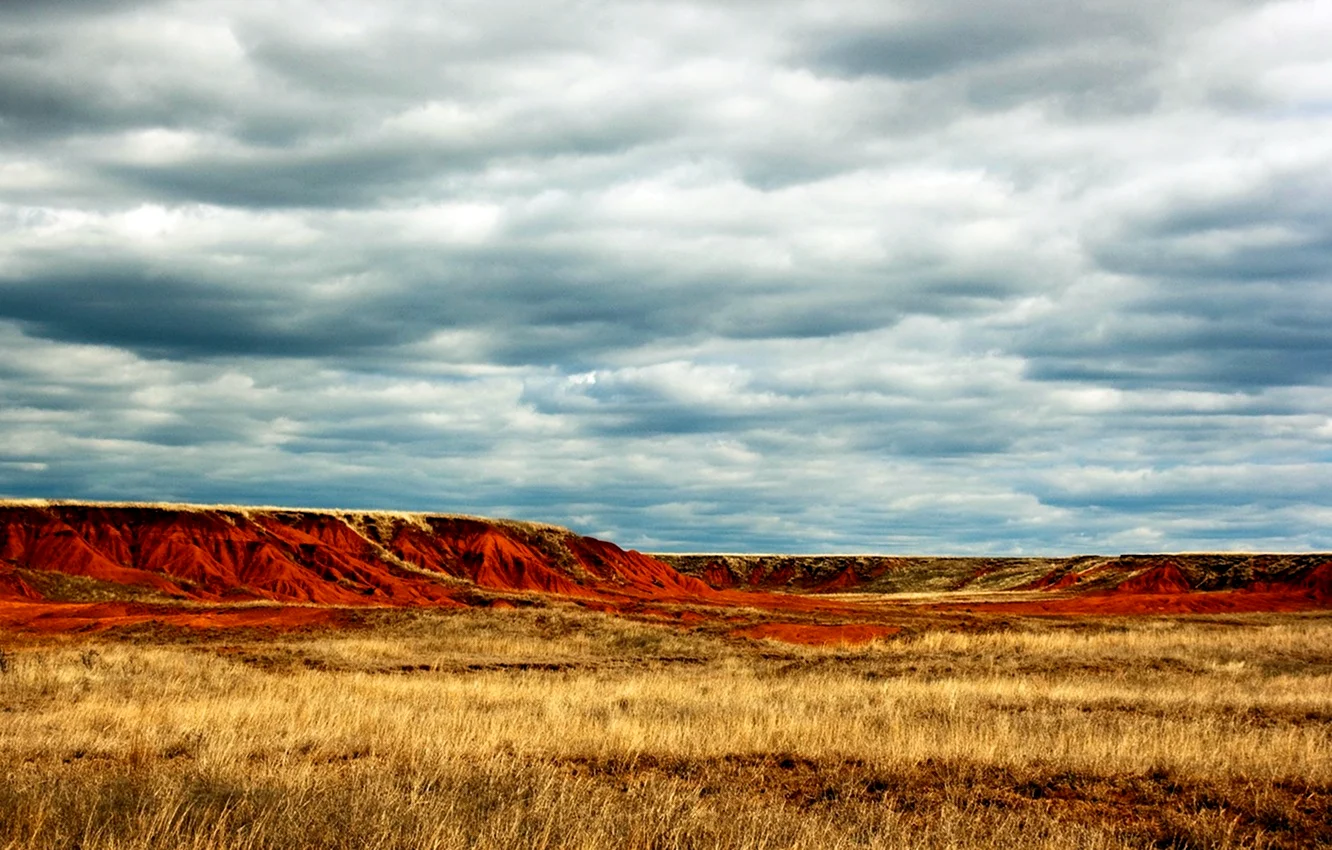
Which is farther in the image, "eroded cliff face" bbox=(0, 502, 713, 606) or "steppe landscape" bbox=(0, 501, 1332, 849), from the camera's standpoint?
"eroded cliff face" bbox=(0, 502, 713, 606)

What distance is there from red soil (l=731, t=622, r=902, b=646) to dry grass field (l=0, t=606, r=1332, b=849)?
39.8 ft

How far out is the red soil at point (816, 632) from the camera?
132 feet

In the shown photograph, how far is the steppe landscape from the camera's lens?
28.3 ft

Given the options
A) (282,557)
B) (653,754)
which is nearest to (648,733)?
(653,754)

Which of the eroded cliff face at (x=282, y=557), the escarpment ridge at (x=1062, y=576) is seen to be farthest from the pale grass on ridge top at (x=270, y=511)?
the escarpment ridge at (x=1062, y=576)

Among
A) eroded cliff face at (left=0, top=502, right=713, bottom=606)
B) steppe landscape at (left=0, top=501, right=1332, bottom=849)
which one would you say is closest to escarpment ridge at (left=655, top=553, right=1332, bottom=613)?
eroded cliff face at (left=0, top=502, right=713, bottom=606)

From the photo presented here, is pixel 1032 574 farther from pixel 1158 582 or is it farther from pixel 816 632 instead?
pixel 816 632

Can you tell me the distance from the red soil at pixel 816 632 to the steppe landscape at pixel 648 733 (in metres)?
0.37

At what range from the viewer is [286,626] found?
41.7m

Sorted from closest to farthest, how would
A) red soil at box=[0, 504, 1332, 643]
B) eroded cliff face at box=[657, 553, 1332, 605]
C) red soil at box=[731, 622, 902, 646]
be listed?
red soil at box=[731, 622, 902, 646]
red soil at box=[0, 504, 1332, 643]
eroded cliff face at box=[657, 553, 1332, 605]

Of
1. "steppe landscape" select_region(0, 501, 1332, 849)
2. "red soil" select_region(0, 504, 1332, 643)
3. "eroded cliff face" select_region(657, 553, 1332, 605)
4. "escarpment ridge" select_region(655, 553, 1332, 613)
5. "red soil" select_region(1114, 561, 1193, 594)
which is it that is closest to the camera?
"steppe landscape" select_region(0, 501, 1332, 849)

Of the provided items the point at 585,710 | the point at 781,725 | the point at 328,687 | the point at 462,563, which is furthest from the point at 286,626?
the point at 462,563

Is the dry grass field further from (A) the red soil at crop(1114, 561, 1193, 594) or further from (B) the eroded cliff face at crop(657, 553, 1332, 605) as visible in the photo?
(A) the red soil at crop(1114, 561, 1193, 594)

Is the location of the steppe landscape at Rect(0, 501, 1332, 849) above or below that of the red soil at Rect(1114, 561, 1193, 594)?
above
